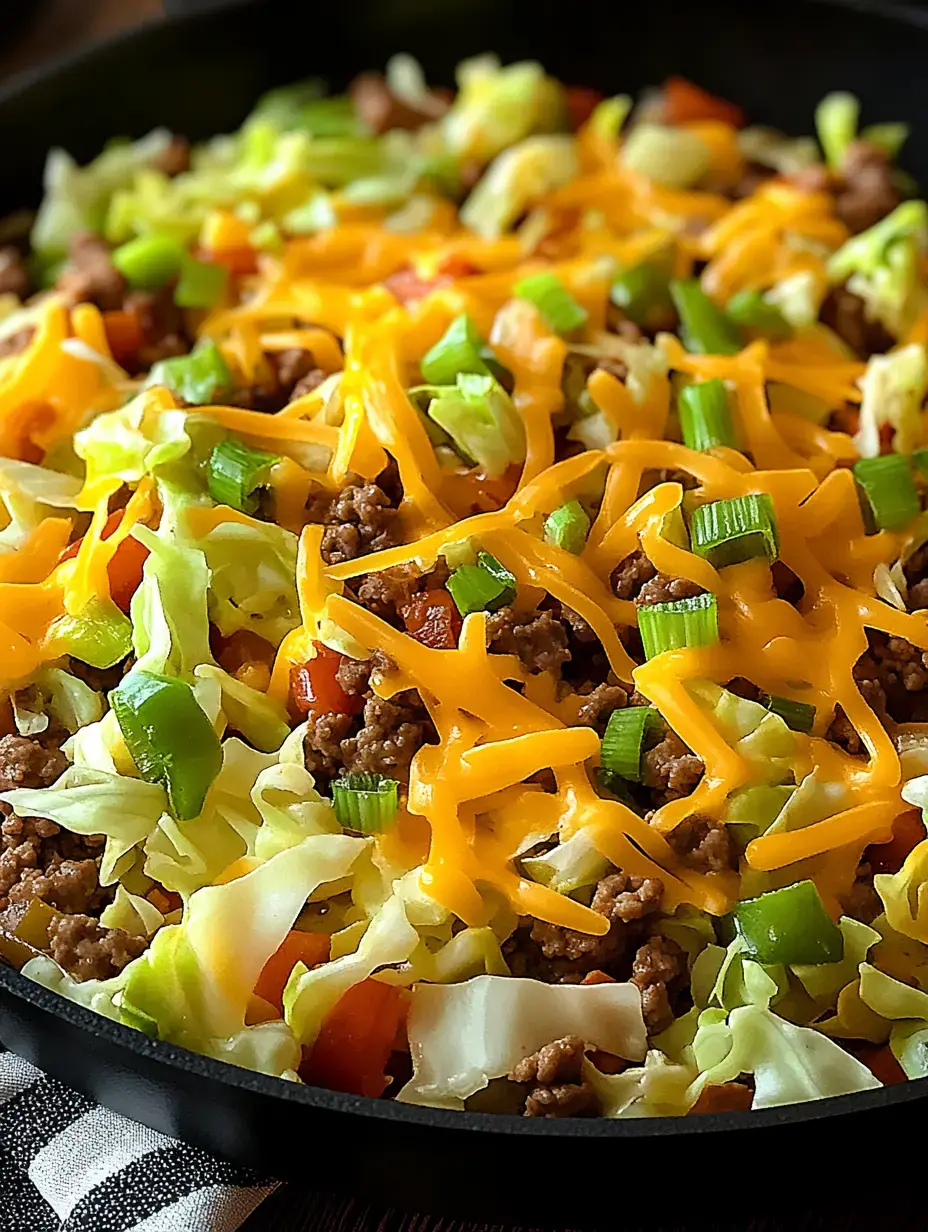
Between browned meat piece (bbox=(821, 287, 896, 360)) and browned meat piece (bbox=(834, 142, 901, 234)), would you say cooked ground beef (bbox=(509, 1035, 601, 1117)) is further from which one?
browned meat piece (bbox=(834, 142, 901, 234))

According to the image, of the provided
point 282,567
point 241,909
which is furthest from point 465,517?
point 241,909

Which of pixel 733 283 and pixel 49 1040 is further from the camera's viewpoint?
pixel 733 283

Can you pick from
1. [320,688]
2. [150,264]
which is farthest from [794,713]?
[150,264]

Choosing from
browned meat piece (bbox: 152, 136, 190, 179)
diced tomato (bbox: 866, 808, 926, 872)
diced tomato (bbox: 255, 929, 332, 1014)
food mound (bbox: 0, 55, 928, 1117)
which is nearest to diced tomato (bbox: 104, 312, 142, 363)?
food mound (bbox: 0, 55, 928, 1117)

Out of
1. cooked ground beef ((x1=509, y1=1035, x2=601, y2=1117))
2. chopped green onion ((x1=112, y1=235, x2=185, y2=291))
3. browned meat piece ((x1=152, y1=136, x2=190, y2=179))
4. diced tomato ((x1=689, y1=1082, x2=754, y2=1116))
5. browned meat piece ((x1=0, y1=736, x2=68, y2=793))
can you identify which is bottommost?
diced tomato ((x1=689, y1=1082, x2=754, y2=1116))

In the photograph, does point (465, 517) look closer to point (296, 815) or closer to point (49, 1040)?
point (296, 815)

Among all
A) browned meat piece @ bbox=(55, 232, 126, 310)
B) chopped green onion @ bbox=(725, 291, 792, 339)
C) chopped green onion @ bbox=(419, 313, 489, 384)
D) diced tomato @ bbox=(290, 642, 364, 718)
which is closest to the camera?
diced tomato @ bbox=(290, 642, 364, 718)

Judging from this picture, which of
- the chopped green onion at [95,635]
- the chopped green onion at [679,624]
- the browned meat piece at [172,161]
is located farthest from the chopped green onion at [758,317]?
the browned meat piece at [172,161]

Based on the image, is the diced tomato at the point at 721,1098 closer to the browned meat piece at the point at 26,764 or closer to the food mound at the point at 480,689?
the food mound at the point at 480,689

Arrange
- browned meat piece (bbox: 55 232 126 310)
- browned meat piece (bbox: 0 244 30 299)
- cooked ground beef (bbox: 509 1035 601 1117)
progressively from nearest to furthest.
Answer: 1. cooked ground beef (bbox: 509 1035 601 1117)
2. browned meat piece (bbox: 55 232 126 310)
3. browned meat piece (bbox: 0 244 30 299)
